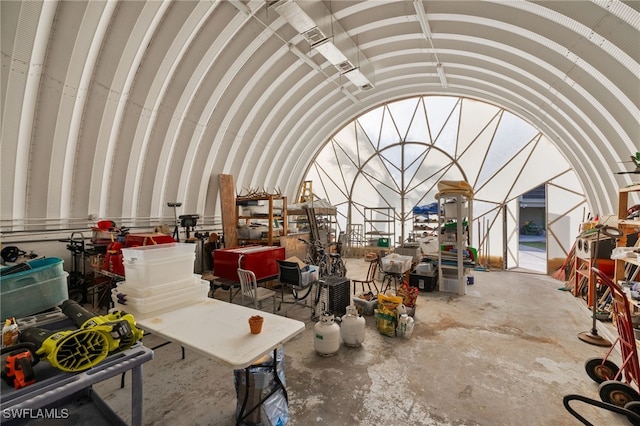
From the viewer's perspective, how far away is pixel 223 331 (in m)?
1.87

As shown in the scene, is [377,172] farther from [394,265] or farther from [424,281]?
[394,265]

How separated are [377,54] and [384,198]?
17.4ft

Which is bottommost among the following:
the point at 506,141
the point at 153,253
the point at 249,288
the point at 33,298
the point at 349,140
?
the point at 249,288

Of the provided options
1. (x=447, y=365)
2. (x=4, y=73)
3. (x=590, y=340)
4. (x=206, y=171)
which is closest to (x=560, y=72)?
(x=590, y=340)

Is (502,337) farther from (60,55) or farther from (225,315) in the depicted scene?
(60,55)

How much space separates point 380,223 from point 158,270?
9608 millimetres

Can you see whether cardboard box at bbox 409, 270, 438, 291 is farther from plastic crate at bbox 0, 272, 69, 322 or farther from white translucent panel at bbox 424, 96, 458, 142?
plastic crate at bbox 0, 272, 69, 322

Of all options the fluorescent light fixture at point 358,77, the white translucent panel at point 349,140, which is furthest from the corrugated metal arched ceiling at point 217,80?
the white translucent panel at point 349,140

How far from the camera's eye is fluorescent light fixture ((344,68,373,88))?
6496 mm

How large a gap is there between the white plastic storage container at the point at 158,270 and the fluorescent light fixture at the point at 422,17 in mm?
5778

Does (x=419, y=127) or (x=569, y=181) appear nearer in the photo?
(x=569, y=181)

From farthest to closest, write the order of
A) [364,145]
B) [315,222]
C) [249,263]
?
[364,145] < [315,222] < [249,263]

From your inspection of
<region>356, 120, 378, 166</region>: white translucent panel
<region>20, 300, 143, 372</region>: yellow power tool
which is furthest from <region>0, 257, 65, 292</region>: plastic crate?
<region>356, 120, 378, 166</region>: white translucent panel
